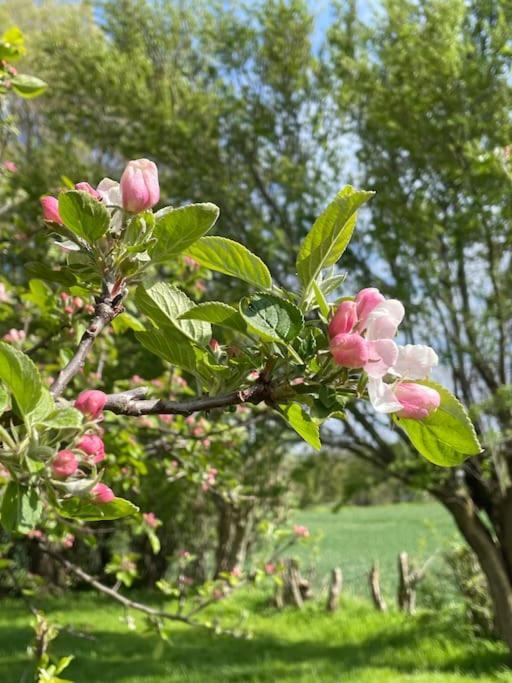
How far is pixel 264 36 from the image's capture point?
23.0 feet

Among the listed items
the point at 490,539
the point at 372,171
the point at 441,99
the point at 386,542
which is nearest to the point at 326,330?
the point at 441,99

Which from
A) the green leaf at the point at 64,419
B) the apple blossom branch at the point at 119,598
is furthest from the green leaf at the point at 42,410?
the apple blossom branch at the point at 119,598

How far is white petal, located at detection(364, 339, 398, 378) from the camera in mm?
672

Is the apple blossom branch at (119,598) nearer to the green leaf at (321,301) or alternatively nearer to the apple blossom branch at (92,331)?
the apple blossom branch at (92,331)

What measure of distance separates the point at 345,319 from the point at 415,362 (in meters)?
0.09

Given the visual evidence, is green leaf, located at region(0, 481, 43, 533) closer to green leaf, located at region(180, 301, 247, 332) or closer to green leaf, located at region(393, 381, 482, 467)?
green leaf, located at region(180, 301, 247, 332)

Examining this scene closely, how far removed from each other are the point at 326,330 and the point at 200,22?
826cm

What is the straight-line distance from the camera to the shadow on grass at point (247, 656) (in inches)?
244

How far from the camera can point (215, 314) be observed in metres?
0.72

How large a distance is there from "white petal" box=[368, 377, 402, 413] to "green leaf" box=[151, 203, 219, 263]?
0.24m

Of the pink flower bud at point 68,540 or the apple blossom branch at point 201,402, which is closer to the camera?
the apple blossom branch at point 201,402

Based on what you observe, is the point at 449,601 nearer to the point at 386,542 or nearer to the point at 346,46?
the point at 346,46

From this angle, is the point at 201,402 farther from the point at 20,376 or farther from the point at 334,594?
the point at 334,594

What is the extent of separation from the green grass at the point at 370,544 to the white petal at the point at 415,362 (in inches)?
324
